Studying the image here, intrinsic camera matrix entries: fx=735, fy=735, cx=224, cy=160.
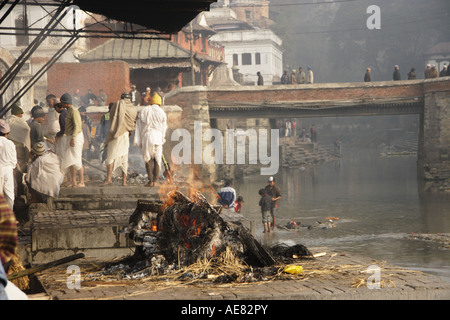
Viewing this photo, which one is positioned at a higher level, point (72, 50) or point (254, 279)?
point (72, 50)

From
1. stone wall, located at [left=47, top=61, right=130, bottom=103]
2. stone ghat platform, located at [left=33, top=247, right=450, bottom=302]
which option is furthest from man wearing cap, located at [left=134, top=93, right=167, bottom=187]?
stone wall, located at [left=47, top=61, right=130, bottom=103]

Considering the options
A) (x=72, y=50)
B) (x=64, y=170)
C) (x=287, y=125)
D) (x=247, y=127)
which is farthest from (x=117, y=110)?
(x=287, y=125)

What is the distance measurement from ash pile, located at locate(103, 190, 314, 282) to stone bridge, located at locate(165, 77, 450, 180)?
28606 millimetres

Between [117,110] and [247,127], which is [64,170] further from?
[247,127]

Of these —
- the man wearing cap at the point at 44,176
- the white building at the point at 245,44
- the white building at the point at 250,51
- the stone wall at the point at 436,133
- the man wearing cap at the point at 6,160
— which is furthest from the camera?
the white building at the point at 245,44

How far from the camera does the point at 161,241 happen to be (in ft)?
25.3

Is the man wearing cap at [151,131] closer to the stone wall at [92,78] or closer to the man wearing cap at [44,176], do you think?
the man wearing cap at [44,176]

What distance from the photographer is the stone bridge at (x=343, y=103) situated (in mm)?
36906

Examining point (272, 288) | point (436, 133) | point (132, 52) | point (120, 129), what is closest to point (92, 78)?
point (132, 52)

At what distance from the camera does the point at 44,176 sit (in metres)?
11.2

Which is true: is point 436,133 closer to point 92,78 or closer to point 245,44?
point 92,78

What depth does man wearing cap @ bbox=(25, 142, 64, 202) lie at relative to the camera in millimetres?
11227

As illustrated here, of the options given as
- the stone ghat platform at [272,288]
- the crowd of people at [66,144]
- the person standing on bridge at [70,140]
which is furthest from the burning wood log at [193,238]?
the person standing on bridge at [70,140]
